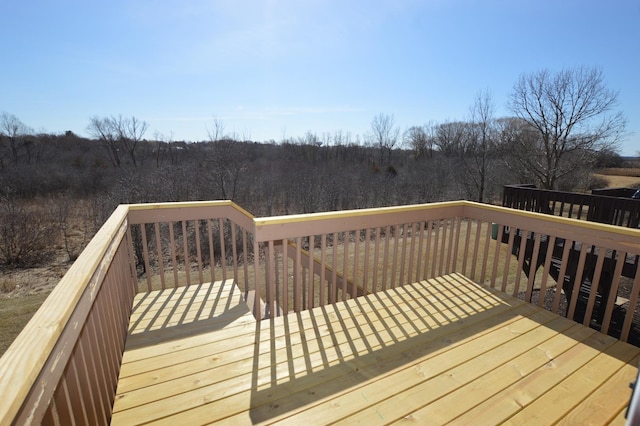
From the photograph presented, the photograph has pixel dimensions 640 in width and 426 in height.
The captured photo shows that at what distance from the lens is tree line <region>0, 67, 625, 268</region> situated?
12.0 meters

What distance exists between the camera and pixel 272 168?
1938 cm

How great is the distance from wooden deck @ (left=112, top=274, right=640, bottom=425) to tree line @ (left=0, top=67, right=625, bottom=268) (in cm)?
1128

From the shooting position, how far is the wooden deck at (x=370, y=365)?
1.56 m

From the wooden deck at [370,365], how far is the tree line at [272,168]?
444 inches

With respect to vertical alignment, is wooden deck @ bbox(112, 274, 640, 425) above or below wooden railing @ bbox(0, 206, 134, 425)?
below

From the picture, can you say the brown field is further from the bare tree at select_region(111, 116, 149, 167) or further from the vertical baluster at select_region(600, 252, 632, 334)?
the bare tree at select_region(111, 116, 149, 167)

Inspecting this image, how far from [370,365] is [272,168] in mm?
18283

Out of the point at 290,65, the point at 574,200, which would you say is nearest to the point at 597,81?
the point at 574,200

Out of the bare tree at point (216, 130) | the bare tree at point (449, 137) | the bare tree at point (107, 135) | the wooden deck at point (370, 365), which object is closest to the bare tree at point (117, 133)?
the bare tree at point (107, 135)

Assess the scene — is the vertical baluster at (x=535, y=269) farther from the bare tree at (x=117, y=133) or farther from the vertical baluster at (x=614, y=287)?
the bare tree at (x=117, y=133)

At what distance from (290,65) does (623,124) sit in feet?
50.3

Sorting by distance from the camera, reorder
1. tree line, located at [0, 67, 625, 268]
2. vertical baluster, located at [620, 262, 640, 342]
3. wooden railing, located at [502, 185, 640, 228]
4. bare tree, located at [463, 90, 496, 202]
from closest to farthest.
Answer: vertical baluster, located at [620, 262, 640, 342] < wooden railing, located at [502, 185, 640, 228] < tree line, located at [0, 67, 625, 268] < bare tree, located at [463, 90, 496, 202]

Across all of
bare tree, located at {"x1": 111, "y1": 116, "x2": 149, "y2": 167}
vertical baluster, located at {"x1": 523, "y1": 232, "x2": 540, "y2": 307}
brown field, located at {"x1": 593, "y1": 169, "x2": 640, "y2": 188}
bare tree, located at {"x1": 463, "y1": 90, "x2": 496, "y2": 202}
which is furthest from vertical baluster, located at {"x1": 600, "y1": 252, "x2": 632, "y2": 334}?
brown field, located at {"x1": 593, "y1": 169, "x2": 640, "y2": 188}

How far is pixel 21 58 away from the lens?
22.2 feet
